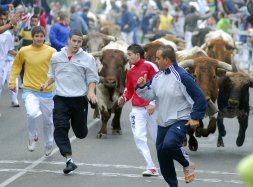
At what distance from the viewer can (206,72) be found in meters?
14.7

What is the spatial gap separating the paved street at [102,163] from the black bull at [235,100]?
1.24 ft

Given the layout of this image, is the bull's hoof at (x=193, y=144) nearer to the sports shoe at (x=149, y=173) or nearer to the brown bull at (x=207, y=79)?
the brown bull at (x=207, y=79)

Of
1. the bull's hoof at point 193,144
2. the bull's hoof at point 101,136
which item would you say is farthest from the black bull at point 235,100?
the bull's hoof at point 101,136

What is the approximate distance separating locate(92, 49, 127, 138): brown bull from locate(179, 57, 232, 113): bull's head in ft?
6.09

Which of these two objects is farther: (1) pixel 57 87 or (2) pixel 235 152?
(2) pixel 235 152

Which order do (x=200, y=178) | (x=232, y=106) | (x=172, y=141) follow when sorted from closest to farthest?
1. (x=172, y=141)
2. (x=200, y=178)
3. (x=232, y=106)

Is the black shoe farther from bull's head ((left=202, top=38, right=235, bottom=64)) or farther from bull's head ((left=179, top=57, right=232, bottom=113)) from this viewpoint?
bull's head ((left=202, top=38, right=235, bottom=64))

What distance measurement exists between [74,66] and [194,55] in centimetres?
443

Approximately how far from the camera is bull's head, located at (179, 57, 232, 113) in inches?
573

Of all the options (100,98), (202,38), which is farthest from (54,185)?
(202,38)

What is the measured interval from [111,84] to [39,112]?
3.56 m

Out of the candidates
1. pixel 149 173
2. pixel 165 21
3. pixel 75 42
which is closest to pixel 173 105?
pixel 149 173

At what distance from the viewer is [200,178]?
39.2 feet

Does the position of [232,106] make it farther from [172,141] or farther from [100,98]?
[172,141]
